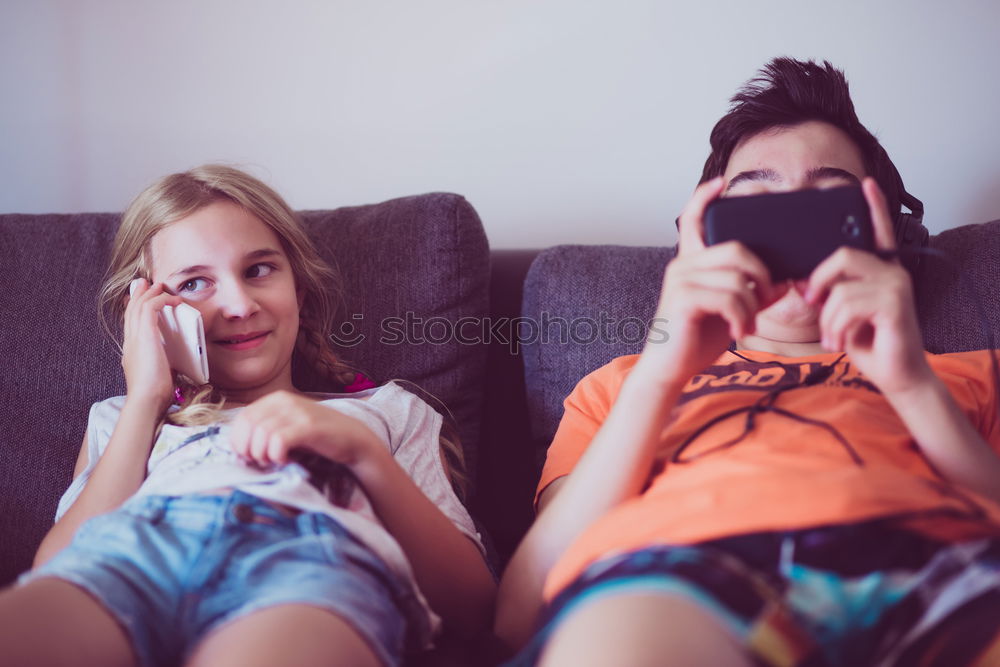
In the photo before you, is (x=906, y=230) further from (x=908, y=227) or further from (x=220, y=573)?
(x=220, y=573)

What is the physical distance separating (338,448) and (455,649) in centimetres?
25

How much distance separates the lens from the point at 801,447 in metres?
0.70

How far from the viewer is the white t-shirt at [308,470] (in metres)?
0.75

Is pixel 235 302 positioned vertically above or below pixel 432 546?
above

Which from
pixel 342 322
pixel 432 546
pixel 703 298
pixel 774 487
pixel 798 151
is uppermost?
pixel 798 151

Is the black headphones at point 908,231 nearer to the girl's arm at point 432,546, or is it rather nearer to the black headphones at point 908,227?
the black headphones at point 908,227

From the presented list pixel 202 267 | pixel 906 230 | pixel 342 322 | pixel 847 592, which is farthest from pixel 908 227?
pixel 202 267

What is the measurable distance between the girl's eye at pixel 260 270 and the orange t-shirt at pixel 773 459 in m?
0.48

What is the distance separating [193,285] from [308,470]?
380 mm

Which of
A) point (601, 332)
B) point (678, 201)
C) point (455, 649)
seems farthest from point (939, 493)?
point (678, 201)

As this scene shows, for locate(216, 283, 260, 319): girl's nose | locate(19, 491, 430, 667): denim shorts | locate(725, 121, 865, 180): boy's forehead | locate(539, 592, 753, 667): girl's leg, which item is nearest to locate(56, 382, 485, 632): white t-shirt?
locate(19, 491, 430, 667): denim shorts

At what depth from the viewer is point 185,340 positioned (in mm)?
955

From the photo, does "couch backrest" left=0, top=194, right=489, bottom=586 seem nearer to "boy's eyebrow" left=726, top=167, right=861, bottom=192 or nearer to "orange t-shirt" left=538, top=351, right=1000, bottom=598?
"orange t-shirt" left=538, top=351, right=1000, bottom=598

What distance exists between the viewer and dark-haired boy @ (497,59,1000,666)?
1.70 ft
